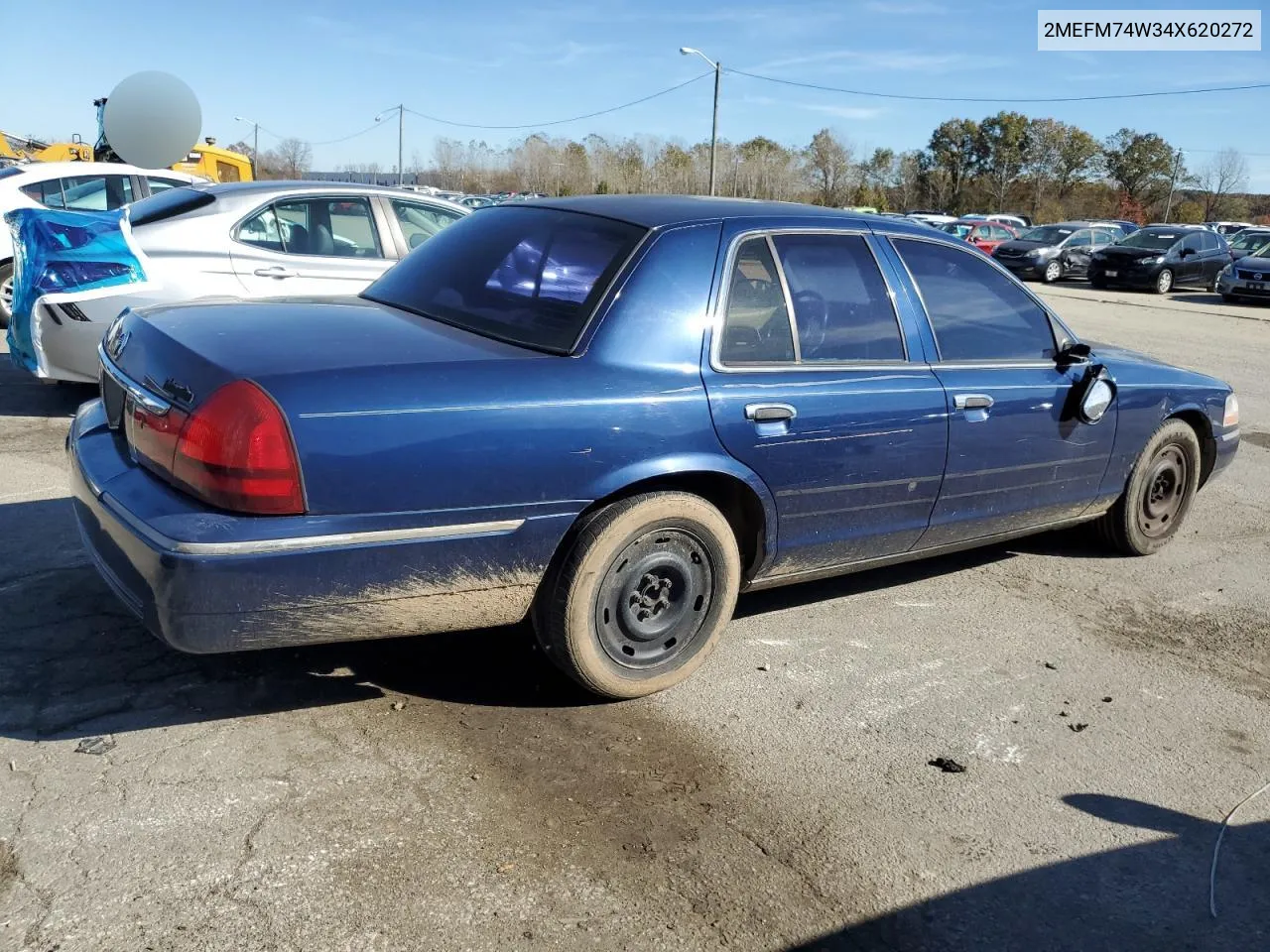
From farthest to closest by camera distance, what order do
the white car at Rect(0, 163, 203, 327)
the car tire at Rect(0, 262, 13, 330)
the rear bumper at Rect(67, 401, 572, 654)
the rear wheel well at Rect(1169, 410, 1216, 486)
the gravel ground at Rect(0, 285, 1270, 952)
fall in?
the white car at Rect(0, 163, 203, 327)
the car tire at Rect(0, 262, 13, 330)
the rear wheel well at Rect(1169, 410, 1216, 486)
the rear bumper at Rect(67, 401, 572, 654)
the gravel ground at Rect(0, 285, 1270, 952)

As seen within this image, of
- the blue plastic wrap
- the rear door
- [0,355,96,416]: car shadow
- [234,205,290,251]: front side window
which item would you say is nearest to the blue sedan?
the blue plastic wrap

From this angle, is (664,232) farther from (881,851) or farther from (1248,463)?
(1248,463)

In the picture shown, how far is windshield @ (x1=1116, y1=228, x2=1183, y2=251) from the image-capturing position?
25.4 m

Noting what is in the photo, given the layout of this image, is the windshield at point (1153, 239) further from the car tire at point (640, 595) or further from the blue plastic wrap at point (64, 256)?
the car tire at point (640, 595)

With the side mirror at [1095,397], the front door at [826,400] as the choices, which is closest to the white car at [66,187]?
the front door at [826,400]

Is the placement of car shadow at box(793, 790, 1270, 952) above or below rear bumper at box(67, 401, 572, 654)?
below

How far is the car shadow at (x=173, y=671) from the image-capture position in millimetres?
3289

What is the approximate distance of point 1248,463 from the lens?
7.77 m

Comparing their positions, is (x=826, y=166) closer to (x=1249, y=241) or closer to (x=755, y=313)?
(x=1249, y=241)

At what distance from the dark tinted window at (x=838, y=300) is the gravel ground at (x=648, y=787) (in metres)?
1.13

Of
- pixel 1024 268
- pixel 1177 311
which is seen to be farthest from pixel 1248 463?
pixel 1024 268

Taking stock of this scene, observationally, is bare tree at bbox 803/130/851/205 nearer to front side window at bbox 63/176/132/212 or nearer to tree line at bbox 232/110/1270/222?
tree line at bbox 232/110/1270/222

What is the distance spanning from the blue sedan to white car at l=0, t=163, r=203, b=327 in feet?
22.9

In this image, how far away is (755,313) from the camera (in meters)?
3.73
